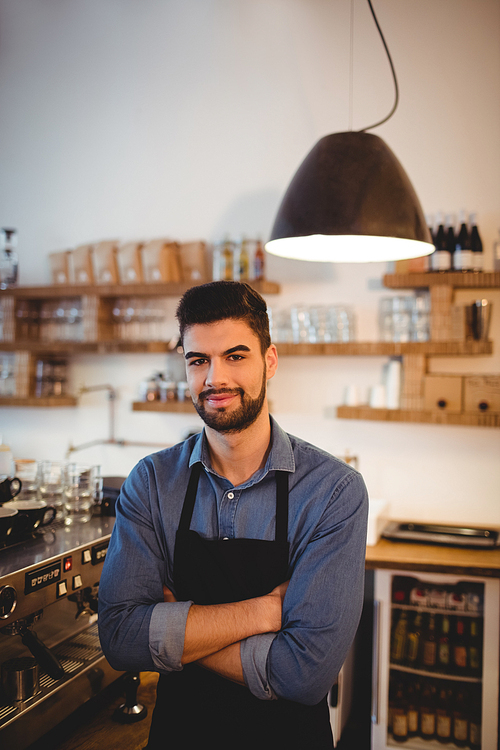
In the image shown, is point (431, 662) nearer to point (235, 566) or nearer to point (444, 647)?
point (444, 647)

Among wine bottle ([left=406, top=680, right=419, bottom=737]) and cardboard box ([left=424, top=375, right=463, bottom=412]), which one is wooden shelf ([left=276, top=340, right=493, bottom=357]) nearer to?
cardboard box ([left=424, top=375, right=463, bottom=412])

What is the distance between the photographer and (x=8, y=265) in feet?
13.8

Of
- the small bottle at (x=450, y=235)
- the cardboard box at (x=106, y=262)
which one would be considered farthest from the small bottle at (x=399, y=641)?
the cardboard box at (x=106, y=262)

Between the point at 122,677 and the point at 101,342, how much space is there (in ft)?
7.62

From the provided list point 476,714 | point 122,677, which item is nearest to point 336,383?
point 476,714

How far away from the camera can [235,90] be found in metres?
3.88

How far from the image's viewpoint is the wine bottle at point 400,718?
2.78 m

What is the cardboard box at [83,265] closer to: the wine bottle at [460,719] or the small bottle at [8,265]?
the small bottle at [8,265]

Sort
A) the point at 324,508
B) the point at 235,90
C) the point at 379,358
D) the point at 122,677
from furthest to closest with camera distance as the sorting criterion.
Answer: the point at 235,90, the point at 379,358, the point at 122,677, the point at 324,508

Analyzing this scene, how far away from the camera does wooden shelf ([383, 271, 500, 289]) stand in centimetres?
313

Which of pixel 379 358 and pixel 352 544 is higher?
pixel 379 358

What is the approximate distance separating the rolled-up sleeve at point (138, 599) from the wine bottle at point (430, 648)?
1.78 m

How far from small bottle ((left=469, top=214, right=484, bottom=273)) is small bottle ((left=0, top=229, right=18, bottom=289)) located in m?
2.98

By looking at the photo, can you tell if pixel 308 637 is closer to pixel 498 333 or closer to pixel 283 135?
pixel 498 333
